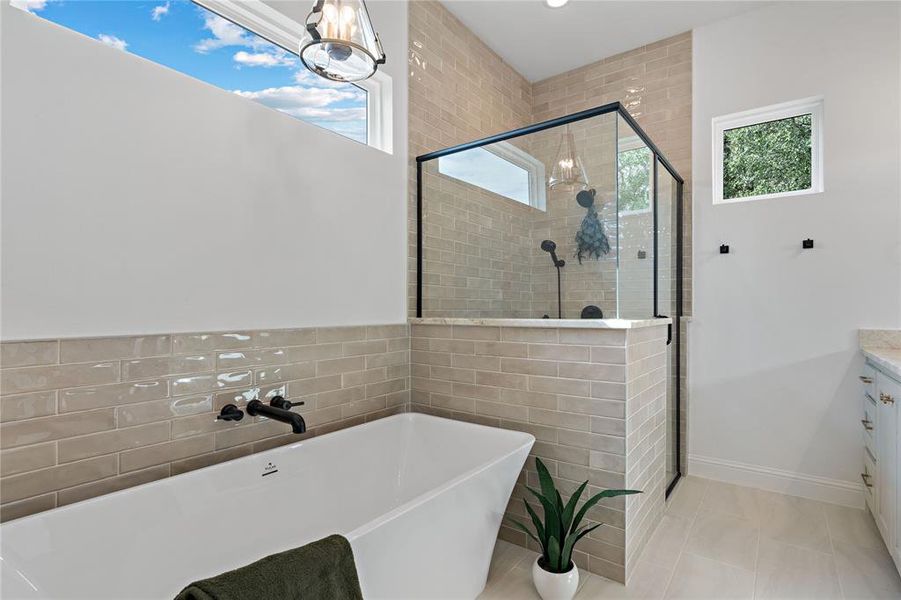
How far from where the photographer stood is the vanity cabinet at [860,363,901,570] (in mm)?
1854

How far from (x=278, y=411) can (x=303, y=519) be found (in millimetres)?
469

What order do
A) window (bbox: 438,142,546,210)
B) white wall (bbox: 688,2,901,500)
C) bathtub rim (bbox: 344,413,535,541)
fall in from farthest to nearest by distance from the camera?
1. white wall (bbox: 688,2,901,500)
2. window (bbox: 438,142,546,210)
3. bathtub rim (bbox: 344,413,535,541)

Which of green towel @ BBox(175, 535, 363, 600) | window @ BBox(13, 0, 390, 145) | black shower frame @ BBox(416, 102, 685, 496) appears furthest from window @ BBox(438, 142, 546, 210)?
green towel @ BBox(175, 535, 363, 600)

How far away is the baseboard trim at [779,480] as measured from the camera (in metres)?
2.68

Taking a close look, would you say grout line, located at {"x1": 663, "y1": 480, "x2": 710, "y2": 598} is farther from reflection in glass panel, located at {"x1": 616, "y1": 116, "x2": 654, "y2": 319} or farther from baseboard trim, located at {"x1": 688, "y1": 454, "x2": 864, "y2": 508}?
reflection in glass panel, located at {"x1": 616, "y1": 116, "x2": 654, "y2": 319}

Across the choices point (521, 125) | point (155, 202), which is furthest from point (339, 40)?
point (521, 125)

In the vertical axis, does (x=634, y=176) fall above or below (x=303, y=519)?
above

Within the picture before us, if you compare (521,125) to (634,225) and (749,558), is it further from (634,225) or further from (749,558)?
(749,558)

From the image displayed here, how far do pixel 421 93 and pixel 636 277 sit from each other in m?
1.73

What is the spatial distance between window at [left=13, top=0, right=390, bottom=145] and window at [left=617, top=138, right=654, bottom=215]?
1.43 meters

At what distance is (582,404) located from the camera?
2.04 metres

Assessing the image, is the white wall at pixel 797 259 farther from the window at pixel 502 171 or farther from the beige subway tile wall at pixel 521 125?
the window at pixel 502 171

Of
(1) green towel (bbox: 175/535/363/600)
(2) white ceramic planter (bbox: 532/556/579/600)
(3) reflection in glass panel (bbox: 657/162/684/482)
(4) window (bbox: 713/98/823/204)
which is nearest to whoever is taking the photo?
(1) green towel (bbox: 175/535/363/600)

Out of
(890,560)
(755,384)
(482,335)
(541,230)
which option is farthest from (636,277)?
(890,560)
